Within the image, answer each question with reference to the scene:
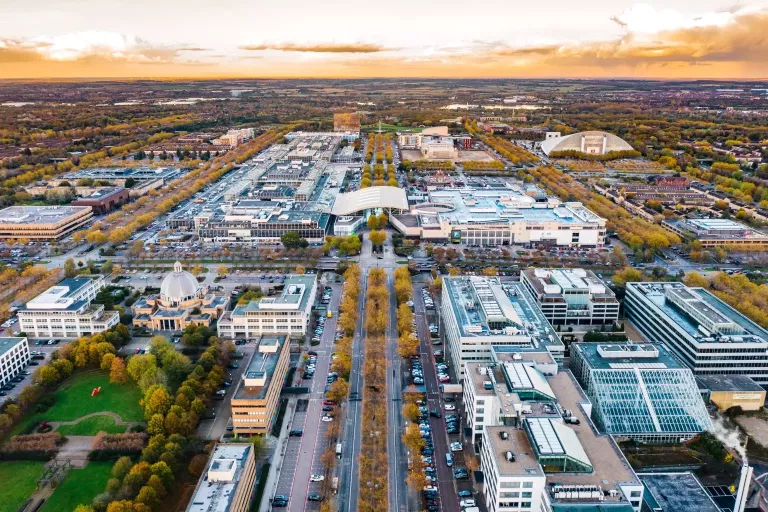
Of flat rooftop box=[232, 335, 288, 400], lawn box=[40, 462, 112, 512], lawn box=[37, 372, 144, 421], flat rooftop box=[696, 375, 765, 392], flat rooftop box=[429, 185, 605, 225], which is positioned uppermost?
flat rooftop box=[429, 185, 605, 225]

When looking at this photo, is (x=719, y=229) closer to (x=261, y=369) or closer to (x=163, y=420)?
(x=261, y=369)

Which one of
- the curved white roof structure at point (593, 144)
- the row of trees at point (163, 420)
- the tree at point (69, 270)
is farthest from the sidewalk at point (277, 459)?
the curved white roof structure at point (593, 144)

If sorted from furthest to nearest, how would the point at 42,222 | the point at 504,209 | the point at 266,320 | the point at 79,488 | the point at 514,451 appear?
the point at 504,209
the point at 42,222
the point at 266,320
the point at 79,488
the point at 514,451

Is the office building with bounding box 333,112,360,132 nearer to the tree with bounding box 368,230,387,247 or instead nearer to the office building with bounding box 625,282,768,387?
the tree with bounding box 368,230,387,247

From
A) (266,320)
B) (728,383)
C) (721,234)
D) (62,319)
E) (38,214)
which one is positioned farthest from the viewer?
(38,214)

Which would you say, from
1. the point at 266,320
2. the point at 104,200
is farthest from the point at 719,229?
the point at 104,200

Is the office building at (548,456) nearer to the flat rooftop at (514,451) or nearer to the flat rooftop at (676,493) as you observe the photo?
the flat rooftop at (514,451)

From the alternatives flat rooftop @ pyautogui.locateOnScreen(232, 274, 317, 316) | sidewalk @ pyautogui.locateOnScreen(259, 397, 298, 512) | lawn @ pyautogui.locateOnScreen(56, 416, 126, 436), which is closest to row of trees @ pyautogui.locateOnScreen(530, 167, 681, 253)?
flat rooftop @ pyautogui.locateOnScreen(232, 274, 317, 316)
